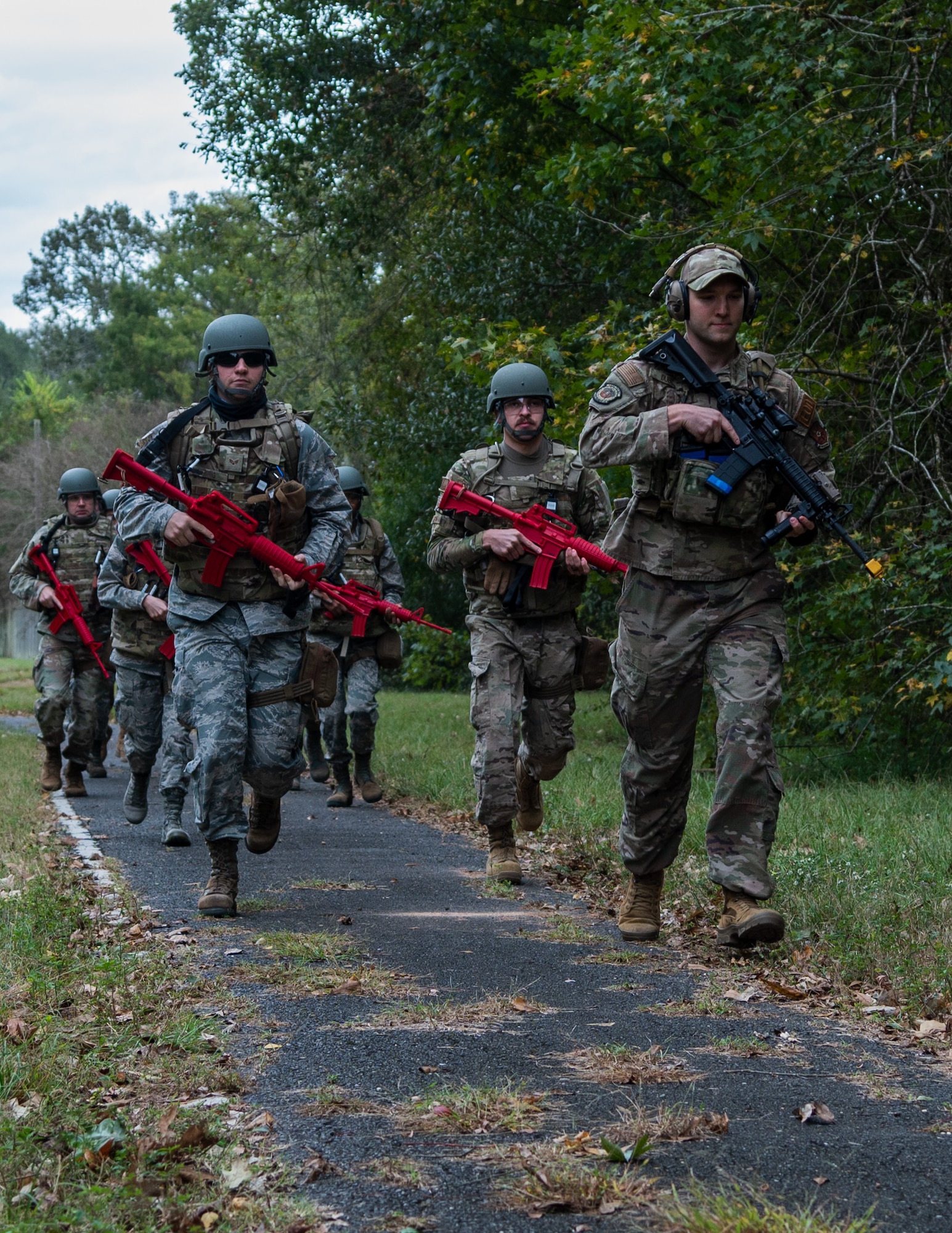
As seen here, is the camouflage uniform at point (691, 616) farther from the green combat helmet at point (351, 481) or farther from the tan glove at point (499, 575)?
the green combat helmet at point (351, 481)

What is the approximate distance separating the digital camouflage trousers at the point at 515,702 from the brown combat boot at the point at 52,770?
6.07 metres

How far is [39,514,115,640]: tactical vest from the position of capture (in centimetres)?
1302

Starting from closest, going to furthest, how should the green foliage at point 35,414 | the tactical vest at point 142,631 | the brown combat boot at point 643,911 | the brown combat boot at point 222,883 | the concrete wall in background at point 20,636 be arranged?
the brown combat boot at point 643,911, the brown combat boot at point 222,883, the tactical vest at point 142,631, the concrete wall in background at point 20,636, the green foliage at point 35,414

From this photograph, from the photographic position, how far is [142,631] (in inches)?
425

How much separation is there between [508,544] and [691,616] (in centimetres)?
198

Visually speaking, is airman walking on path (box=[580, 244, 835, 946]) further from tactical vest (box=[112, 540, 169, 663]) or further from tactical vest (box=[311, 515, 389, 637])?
tactical vest (box=[311, 515, 389, 637])

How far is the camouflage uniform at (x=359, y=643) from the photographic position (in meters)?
12.0

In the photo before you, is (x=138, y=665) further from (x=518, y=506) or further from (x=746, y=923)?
(x=746, y=923)

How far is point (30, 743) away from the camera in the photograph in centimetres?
1872

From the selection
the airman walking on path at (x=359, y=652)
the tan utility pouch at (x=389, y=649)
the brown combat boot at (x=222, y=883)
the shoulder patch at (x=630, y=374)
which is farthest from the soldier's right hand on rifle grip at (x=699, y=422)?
the tan utility pouch at (x=389, y=649)

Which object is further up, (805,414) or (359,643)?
(805,414)

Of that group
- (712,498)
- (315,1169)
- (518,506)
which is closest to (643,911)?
(712,498)

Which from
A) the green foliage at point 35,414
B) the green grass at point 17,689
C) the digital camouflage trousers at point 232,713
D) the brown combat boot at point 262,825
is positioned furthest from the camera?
the green foliage at point 35,414

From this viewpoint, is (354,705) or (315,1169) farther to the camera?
(354,705)
